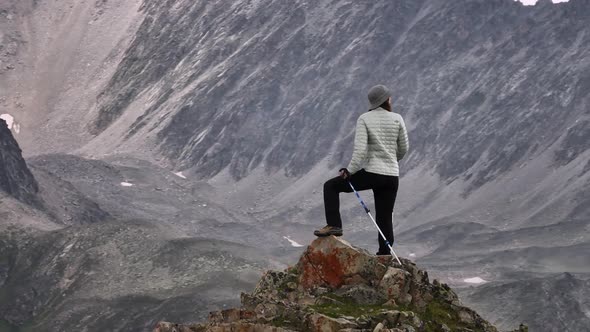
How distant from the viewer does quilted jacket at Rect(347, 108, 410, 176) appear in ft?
51.1

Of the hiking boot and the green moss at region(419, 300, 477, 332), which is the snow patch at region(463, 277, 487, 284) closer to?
the hiking boot

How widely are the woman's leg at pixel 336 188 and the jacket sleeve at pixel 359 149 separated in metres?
0.17

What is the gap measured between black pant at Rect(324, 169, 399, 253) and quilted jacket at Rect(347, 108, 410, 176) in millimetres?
120

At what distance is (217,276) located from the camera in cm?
12362

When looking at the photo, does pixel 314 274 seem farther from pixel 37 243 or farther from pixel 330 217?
pixel 37 243

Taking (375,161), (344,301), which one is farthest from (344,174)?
(344,301)

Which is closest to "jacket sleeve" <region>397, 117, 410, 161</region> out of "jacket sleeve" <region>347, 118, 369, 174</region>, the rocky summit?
"jacket sleeve" <region>347, 118, 369, 174</region>

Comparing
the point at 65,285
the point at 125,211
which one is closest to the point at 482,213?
the point at 125,211

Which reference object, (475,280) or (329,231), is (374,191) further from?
(475,280)

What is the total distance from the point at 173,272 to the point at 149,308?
11.4m

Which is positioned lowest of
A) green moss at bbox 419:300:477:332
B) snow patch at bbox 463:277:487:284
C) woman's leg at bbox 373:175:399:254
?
snow patch at bbox 463:277:487:284

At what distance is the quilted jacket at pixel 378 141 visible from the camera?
51.1ft

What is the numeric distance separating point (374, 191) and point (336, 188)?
0.61 metres

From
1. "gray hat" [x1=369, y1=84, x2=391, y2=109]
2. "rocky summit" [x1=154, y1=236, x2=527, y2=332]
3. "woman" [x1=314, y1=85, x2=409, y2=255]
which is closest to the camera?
"rocky summit" [x1=154, y1=236, x2=527, y2=332]
